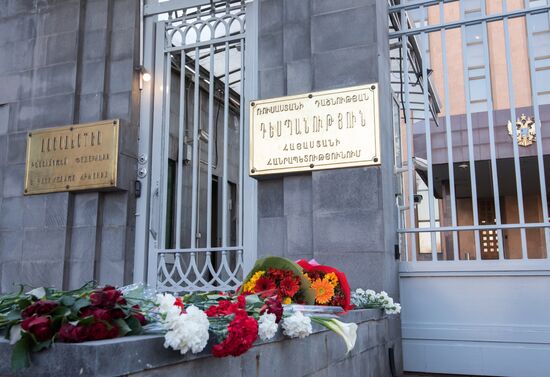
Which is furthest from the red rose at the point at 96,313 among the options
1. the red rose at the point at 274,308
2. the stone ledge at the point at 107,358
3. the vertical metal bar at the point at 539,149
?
the vertical metal bar at the point at 539,149

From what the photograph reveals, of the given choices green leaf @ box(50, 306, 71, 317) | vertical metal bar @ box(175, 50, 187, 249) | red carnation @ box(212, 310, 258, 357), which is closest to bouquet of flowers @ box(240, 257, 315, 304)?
red carnation @ box(212, 310, 258, 357)

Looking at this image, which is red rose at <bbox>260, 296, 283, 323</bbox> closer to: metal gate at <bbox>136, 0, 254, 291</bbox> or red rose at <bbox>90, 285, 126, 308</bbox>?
→ red rose at <bbox>90, 285, 126, 308</bbox>

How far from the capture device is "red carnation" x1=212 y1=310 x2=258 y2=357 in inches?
82.5

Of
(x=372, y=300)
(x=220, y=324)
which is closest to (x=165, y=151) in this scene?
(x=372, y=300)

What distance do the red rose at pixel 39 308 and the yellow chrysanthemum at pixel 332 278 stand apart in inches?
84.7

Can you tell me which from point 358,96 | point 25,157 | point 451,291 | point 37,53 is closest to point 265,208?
point 358,96

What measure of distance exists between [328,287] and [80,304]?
204cm

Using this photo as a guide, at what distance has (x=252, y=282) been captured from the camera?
3.46 m

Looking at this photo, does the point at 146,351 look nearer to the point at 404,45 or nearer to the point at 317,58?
the point at 317,58

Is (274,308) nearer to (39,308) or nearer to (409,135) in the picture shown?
(39,308)

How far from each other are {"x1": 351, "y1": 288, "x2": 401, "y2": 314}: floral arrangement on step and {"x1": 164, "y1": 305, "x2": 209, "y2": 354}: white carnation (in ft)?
7.95

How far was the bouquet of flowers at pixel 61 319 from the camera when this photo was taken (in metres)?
1.73

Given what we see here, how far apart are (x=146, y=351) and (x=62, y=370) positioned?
27 centimetres

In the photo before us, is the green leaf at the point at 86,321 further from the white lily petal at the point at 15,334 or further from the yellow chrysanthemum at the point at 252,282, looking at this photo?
the yellow chrysanthemum at the point at 252,282
